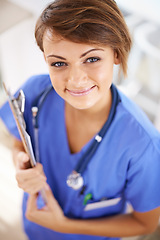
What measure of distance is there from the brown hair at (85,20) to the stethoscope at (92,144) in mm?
248

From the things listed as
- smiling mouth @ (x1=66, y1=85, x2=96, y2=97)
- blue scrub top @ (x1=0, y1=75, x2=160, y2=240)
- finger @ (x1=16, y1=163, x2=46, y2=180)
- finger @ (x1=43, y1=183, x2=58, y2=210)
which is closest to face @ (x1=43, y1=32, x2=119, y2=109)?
smiling mouth @ (x1=66, y1=85, x2=96, y2=97)

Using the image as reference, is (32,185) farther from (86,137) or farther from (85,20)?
(85,20)

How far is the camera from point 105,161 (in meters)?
0.85

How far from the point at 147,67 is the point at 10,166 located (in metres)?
1.04

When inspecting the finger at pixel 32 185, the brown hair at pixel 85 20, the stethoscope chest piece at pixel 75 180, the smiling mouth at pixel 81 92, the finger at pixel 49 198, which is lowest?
the finger at pixel 49 198

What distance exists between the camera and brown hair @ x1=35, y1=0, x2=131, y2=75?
0.56m

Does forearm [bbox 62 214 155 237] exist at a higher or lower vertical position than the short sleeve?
lower

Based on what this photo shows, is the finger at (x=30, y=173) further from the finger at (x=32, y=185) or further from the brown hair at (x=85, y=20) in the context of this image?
Answer: the brown hair at (x=85, y=20)

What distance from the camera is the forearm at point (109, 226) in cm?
90

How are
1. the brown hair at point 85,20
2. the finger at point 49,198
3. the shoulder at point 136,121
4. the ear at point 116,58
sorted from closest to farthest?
the brown hair at point 85,20 < the ear at point 116,58 < the shoulder at point 136,121 < the finger at point 49,198

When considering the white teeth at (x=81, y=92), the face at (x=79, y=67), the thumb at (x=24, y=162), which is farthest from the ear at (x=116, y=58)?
the thumb at (x=24, y=162)

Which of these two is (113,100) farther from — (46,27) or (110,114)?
(46,27)

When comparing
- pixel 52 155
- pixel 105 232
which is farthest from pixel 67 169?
pixel 105 232

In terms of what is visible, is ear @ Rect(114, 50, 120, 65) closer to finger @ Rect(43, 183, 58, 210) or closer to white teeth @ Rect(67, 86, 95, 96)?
white teeth @ Rect(67, 86, 95, 96)
